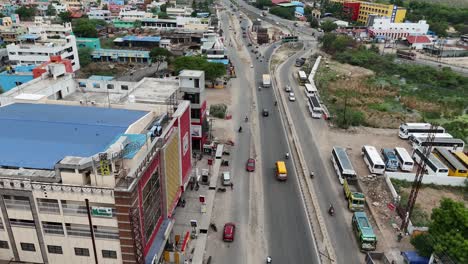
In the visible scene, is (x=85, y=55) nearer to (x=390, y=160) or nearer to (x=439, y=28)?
(x=390, y=160)

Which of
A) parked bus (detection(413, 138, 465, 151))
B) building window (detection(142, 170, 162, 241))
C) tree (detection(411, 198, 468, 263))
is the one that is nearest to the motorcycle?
tree (detection(411, 198, 468, 263))

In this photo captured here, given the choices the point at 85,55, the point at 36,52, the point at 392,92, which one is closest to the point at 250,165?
the point at 392,92

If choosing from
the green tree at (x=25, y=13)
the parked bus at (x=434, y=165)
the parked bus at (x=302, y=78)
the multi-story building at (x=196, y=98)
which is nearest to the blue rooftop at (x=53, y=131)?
the multi-story building at (x=196, y=98)

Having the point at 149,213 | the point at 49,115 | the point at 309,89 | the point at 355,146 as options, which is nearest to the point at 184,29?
the point at 309,89

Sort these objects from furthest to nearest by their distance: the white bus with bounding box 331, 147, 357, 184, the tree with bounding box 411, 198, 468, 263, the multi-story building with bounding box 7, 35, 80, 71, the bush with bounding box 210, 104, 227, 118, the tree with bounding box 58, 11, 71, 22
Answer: the tree with bounding box 58, 11, 71, 22
the multi-story building with bounding box 7, 35, 80, 71
the bush with bounding box 210, 104, 227, 118
the white bus with bounding box 331, 147, 357, 184
the tree with bounding box 411, 198, 468, 263

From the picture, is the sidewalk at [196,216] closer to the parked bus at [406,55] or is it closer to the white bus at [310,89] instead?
the white bus at [310,89]

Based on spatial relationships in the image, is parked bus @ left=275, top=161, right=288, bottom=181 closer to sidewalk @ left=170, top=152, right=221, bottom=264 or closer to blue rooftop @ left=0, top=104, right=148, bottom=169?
sidewalk @ left=170, top=152, right=221, bottom=264
